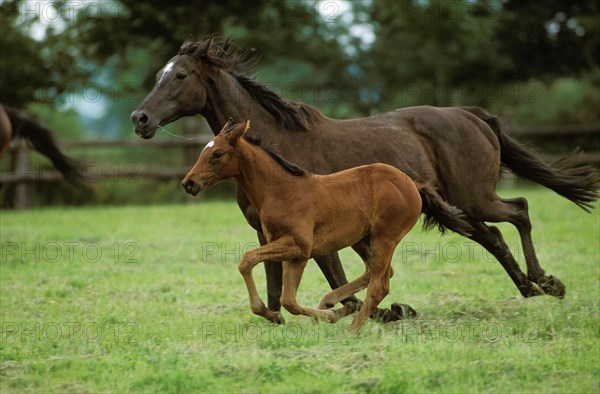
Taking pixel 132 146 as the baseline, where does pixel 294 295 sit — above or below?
below

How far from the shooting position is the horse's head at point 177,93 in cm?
690

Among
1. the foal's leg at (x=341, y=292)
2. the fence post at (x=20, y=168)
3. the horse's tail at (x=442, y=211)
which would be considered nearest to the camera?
the foal's leg at (x=341, y=292)

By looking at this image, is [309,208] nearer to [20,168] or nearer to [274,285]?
[274,285]

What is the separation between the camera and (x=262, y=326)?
22.3 ft

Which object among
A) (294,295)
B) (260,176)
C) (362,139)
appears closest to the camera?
(294,295)

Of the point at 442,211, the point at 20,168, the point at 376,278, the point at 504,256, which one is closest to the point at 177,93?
the point at 376,278

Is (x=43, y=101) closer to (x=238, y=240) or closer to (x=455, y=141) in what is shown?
(x=238, y=240)

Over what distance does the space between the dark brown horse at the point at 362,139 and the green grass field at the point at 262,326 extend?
648 millimetres

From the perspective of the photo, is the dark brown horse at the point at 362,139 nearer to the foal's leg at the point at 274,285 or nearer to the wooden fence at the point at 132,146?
the foal's leg at the point at 274,285

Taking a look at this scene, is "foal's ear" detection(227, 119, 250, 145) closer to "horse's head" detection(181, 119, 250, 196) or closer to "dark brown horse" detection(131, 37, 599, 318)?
"horse's head" detection(181, 119, 250, 196)

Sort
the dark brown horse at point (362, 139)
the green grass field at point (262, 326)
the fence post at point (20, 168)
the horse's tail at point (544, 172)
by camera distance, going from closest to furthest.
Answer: the green grass field at point (262, 326) < the dark brown horse at point (362, 139) < the horse's tail at point (544, 172) < the fence post at point (20, 168)

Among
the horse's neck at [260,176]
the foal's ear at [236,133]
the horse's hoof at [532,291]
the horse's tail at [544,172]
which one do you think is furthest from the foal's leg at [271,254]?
the horse's tail at [544,172]

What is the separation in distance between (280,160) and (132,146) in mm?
14055

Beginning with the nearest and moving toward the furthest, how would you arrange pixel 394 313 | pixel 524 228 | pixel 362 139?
1. pixel 394 313
2. pixel 362 139
3. pixel 524 228
